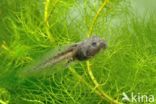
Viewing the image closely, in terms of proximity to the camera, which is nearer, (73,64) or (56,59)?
(56,59)

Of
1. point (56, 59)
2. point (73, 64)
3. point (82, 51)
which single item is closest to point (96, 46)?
point (82, 51)

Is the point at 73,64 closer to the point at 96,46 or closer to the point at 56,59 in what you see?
the point at 56,59

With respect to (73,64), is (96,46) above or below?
above

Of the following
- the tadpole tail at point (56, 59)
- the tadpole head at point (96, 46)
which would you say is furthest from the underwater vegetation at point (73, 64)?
the tadpole head at point (96, 46)

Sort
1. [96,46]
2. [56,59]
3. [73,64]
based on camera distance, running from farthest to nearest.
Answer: [73,64] < [56,59] < [96,46]

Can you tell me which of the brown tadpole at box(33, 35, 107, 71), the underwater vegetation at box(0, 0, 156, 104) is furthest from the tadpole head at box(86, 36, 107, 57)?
the underwater vegetation at box(0, 0, 156, 104)

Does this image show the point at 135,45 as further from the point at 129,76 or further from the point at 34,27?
the point at 34,27

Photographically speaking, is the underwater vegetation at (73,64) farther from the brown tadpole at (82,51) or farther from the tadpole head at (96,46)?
the tadpole head at (96,46)
